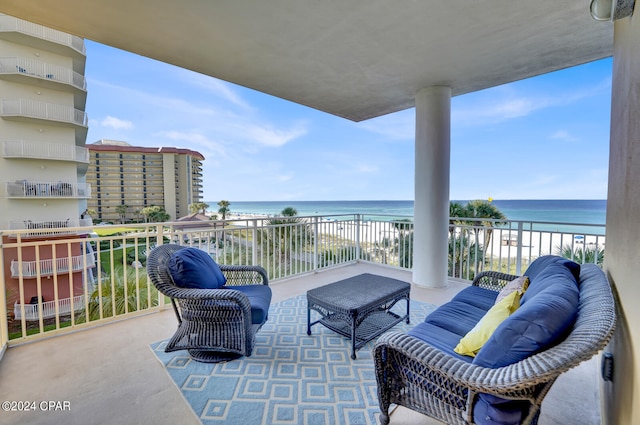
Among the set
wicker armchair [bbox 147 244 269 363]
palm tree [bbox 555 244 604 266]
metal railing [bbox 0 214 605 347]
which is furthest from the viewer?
palm tree [bbox 555 244 604 266]

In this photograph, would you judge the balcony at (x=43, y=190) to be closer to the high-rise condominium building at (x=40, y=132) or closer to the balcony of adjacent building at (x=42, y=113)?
the high-rise condominium building at (x=40, y=132)

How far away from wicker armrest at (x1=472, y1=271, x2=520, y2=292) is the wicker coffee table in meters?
0.65

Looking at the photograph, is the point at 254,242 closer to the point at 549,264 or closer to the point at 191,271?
the point at 191,271

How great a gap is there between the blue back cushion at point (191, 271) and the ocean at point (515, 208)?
9085 mm

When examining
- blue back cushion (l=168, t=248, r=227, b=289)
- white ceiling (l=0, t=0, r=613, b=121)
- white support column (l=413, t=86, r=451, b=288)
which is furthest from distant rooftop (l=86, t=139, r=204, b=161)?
blue back cushion (l=168, t=248, r=227, b=289)

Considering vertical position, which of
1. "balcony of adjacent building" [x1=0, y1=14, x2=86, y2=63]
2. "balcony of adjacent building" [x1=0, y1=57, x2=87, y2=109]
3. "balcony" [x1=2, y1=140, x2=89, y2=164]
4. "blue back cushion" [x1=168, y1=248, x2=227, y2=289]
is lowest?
"blue back cushion" [x1=168, y1=248, x2=227, y2=289]

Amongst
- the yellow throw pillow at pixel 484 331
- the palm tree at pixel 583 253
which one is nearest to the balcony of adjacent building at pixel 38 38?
the yellow throw pillow at pixel 484 331

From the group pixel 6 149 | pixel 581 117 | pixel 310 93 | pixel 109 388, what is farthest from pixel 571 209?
pixel 6 149

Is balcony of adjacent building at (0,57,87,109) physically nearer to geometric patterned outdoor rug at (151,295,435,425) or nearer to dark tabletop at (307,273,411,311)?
geometric patterned outdoor rug at (151,295,435,425)

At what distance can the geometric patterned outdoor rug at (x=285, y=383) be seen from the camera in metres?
1.51

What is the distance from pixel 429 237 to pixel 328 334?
2.09m

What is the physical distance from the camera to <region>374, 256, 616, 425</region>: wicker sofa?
86 centimetres

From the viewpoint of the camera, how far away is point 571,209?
22516 mm

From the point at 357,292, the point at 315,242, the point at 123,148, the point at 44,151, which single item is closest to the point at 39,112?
the point at 44,151
